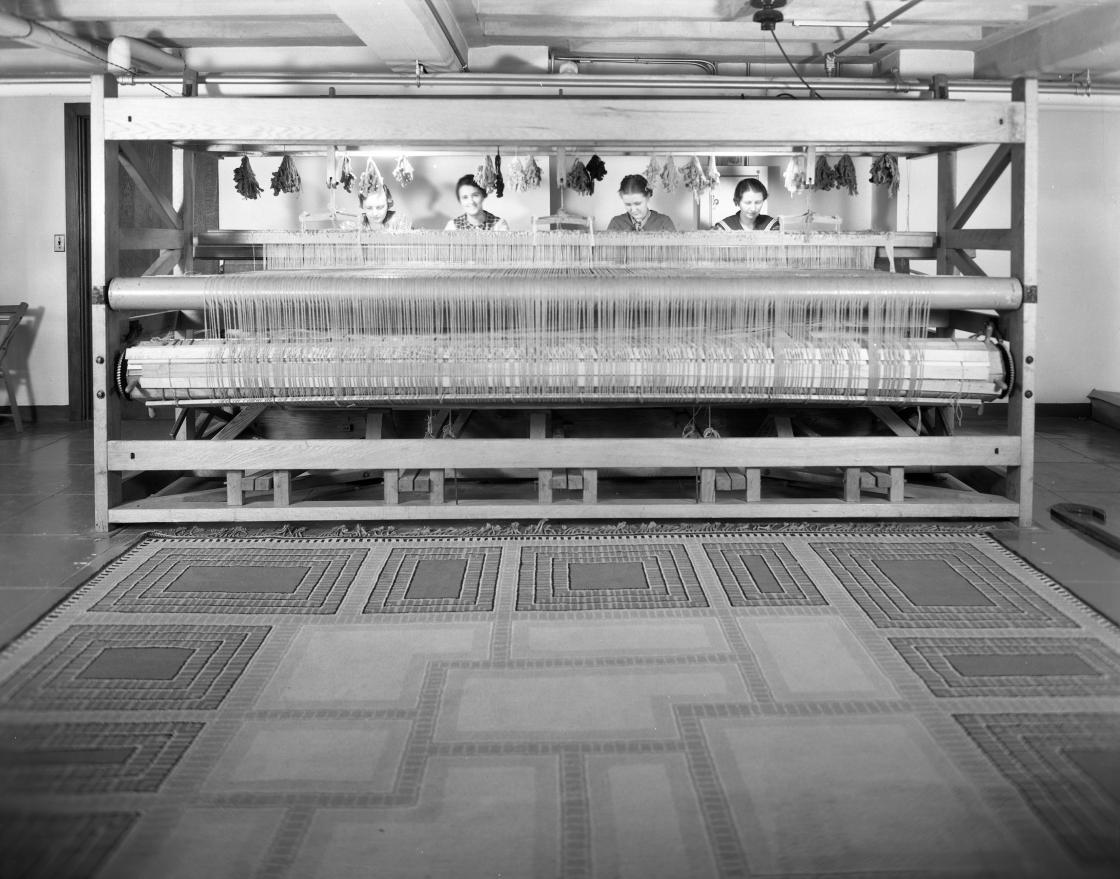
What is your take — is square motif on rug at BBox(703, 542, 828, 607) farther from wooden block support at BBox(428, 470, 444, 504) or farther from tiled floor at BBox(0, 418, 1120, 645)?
wooden block support at BBox(428, 470, 444, 504)

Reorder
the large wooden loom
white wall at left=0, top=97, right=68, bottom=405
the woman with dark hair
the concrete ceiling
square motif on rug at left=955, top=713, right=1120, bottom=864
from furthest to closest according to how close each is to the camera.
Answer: white wall at left=0, top=97, right=68, bottom=405 < the woman with dark hair < the concrete ceiling < the large wooden loom < square motif on rug at left=955, top=713, right=1120, bottom=864

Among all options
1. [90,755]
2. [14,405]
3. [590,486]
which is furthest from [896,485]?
[14,405]

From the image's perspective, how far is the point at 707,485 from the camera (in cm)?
422

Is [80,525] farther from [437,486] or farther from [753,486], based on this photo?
[753,486]

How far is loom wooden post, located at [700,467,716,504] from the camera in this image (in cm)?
421

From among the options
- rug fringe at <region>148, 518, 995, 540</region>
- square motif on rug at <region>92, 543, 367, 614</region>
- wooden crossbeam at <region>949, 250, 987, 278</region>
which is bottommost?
square motif on rug at <region>92, 543, 367, 614</region>

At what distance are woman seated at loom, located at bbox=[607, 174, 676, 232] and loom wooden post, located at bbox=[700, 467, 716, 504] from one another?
2.00 metres

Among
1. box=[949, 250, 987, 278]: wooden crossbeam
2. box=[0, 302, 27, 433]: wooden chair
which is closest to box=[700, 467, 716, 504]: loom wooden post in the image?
box=[949, 250, 987, 278]: wooden crossbeam

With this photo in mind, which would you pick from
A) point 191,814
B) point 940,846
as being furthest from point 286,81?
point 940,846

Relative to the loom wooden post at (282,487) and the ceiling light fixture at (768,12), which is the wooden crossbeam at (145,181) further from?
the ceiling light fixture at (768,12)

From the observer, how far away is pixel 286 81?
6.68 metres

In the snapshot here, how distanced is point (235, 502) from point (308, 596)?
3.26ft

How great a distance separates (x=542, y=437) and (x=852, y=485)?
1.19 meters

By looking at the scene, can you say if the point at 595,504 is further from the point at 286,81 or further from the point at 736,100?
the point at 286,81
